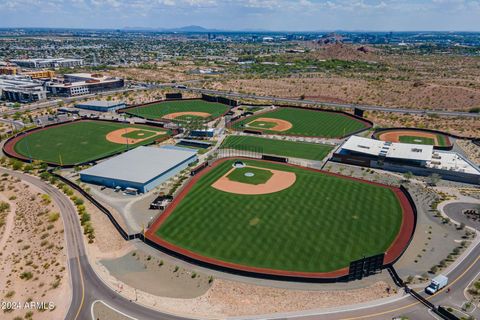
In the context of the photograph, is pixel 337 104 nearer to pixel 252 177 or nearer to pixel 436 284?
pixel 252 177

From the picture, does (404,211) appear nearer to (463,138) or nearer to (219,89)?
(463,138)

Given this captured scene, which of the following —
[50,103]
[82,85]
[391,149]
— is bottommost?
[391,149]

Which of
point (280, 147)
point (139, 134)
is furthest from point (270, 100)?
point (139, 134)

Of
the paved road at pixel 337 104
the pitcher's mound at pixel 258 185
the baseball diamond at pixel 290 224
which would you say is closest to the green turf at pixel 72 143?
the baseball diamond at pixel 290 224

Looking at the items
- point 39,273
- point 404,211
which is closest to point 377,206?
point 404,211

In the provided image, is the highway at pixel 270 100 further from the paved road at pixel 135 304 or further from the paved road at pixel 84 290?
the paved road at pixel 84 290
